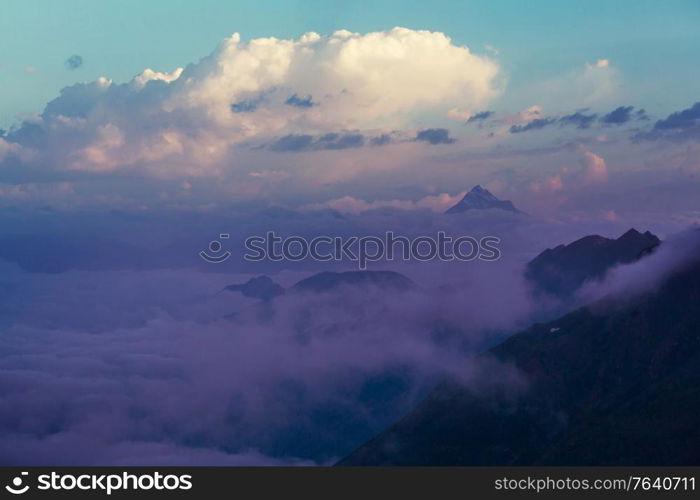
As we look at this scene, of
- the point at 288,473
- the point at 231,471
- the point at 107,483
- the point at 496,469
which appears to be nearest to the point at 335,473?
the point at 288,473

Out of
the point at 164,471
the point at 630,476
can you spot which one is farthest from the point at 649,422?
the point at 164,471

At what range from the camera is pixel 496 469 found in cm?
10150

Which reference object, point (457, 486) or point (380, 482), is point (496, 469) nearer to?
point (457, 486)

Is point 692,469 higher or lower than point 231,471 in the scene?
lower

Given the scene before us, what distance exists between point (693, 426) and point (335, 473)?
121m

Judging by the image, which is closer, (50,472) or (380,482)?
(50,472)

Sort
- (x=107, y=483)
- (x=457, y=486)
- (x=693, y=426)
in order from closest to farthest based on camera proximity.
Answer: (x=107, y=483) < (x=457, y=486) < (x=693, y=426)

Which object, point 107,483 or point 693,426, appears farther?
point 693,426

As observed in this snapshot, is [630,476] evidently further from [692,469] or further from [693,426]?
[693,426]

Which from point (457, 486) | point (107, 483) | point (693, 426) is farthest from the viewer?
point (693, 426)

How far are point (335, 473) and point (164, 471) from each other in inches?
807

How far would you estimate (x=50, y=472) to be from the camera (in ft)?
318

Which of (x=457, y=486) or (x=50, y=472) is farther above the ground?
(x=50, y=472)

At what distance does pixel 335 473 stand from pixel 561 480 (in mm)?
29683
